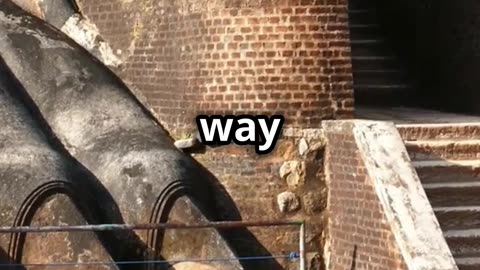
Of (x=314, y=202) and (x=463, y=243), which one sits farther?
(x=314, y=202)

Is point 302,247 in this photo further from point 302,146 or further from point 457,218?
point 457,218

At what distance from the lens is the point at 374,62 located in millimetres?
12953

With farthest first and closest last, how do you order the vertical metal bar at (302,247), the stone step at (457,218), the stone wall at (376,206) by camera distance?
1. the vertical metal bar at (302,247)
2. the stone step at (457,218)
3. the stone wall at (376,206)

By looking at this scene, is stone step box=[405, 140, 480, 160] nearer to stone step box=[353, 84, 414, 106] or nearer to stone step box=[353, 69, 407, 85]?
stone step box=[353, 84, 414, 106]

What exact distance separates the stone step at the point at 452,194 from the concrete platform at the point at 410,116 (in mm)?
1591

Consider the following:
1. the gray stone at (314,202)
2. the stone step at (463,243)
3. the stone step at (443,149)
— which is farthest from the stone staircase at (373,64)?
the stone step at (463,243)

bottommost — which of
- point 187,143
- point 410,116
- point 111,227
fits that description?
point 111,227

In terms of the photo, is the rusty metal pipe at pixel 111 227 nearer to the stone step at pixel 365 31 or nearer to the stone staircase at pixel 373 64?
the stone staircase at pixel 373 64

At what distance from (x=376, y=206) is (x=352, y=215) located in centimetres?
62

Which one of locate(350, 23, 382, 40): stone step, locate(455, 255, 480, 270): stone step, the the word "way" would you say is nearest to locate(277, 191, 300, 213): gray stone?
the the word "way"

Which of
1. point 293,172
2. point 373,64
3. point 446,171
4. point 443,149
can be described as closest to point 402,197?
point 446,171

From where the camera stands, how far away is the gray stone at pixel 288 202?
978 centimetres

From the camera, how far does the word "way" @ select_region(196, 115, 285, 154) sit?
977 centimetres

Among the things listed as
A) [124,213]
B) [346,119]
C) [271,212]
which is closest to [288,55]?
[346,119]
